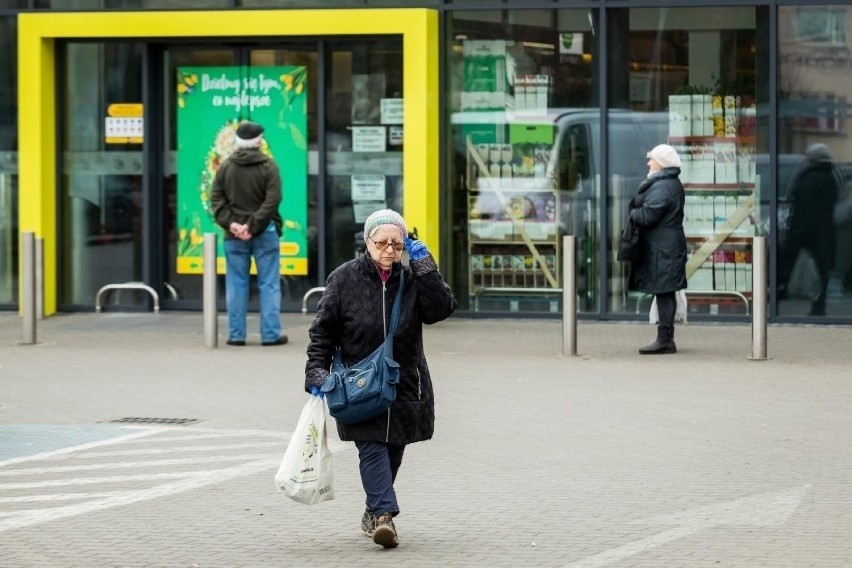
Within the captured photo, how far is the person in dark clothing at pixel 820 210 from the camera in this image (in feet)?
53.2

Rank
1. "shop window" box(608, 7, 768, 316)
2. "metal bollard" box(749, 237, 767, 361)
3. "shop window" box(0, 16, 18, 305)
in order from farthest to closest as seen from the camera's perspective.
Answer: "shop window" box(0, 16, 18, 305), "shop window" box(608, 7, 768, 316), "metal bollard" box(749, 237, 767, 361)

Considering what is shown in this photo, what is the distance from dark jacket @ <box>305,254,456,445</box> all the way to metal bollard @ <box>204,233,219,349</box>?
23.9 feet

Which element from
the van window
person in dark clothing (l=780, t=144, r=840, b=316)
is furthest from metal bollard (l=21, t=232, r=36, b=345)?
person in dark clothing (l=780, t=144, r=840, b=316)

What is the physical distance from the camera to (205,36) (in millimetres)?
17219

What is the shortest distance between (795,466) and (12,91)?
1119 cm

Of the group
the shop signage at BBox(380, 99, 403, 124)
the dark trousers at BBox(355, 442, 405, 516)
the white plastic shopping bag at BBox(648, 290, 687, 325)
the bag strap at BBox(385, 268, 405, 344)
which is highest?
the shop signage at BBox(380, 99, 403, 124)

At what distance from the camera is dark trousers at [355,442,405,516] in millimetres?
7305

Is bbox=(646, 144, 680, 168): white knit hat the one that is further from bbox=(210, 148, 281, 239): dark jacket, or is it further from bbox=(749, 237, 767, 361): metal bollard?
bbox=(210, 148, 281, 239): dark jacket

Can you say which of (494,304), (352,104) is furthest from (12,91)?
(494,304)

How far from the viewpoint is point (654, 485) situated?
28.5 feet

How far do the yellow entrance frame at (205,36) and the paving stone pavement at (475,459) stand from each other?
93.5 inches

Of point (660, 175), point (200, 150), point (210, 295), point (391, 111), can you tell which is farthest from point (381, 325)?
point (200, 150)

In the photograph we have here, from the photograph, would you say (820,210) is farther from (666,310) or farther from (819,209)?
(666,310)

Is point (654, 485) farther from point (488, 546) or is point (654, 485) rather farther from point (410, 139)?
point (410, 139)
